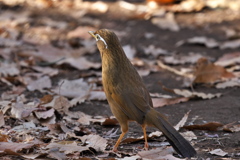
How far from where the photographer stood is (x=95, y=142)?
412 centimetres

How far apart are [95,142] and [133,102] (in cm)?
50

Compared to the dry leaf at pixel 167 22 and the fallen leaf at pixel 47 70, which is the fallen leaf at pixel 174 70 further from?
the dry leaf at pixel 167 22

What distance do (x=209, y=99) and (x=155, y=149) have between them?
1888 millimetres

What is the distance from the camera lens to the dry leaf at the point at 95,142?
4050 millimetres

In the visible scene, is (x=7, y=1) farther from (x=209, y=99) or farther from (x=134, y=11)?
(x=209, y=99)

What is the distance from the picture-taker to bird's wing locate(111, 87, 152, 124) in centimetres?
415

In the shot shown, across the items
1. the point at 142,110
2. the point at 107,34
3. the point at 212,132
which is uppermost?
the point at 107,34

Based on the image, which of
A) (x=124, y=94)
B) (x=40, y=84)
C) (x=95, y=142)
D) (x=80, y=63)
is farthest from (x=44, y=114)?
(x=80, y=63)

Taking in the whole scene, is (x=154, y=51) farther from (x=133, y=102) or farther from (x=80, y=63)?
(x=133, y=102)

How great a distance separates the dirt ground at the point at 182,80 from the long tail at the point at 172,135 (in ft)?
0.50

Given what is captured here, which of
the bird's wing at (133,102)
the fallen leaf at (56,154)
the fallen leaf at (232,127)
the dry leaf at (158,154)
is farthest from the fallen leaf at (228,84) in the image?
the fallen leaf at (56,154)

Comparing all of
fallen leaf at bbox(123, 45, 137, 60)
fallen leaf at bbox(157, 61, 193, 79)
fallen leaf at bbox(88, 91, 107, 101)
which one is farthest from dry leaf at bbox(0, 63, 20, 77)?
fallen leaf at bbox(157, 61, 193, 79)

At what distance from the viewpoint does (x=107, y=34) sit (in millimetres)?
4555

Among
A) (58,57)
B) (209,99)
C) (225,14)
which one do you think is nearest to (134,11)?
(225,14)
